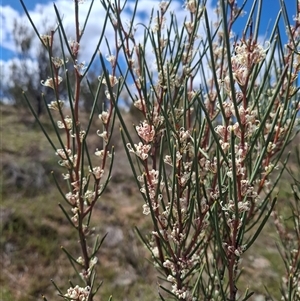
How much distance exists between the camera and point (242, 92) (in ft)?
1.61

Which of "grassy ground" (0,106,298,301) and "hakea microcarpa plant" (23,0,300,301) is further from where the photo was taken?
"grassy ground" (0,106,298,301)

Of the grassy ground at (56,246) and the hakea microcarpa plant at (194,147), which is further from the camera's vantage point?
the grassy ground at (56,246)

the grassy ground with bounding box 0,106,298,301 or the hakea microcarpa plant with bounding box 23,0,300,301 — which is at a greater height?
the grassy ground with bounding box 0,106,298,301

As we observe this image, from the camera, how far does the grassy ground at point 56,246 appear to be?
3217mm

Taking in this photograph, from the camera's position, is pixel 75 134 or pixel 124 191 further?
pixel 124 191

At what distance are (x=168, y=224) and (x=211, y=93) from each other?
510mm

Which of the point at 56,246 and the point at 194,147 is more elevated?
the point at 56,246

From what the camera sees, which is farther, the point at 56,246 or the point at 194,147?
the point at 56,246

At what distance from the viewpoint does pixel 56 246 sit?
369 centimetres

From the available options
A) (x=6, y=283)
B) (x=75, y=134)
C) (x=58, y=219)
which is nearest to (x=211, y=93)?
(x=75, y=134)

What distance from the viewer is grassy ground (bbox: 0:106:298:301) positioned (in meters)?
3.22

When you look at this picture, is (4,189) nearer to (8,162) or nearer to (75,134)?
(8,162)

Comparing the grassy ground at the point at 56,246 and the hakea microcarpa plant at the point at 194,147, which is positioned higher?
the grassy ground at the point at 56,246

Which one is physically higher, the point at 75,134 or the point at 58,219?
the point at 58,219
